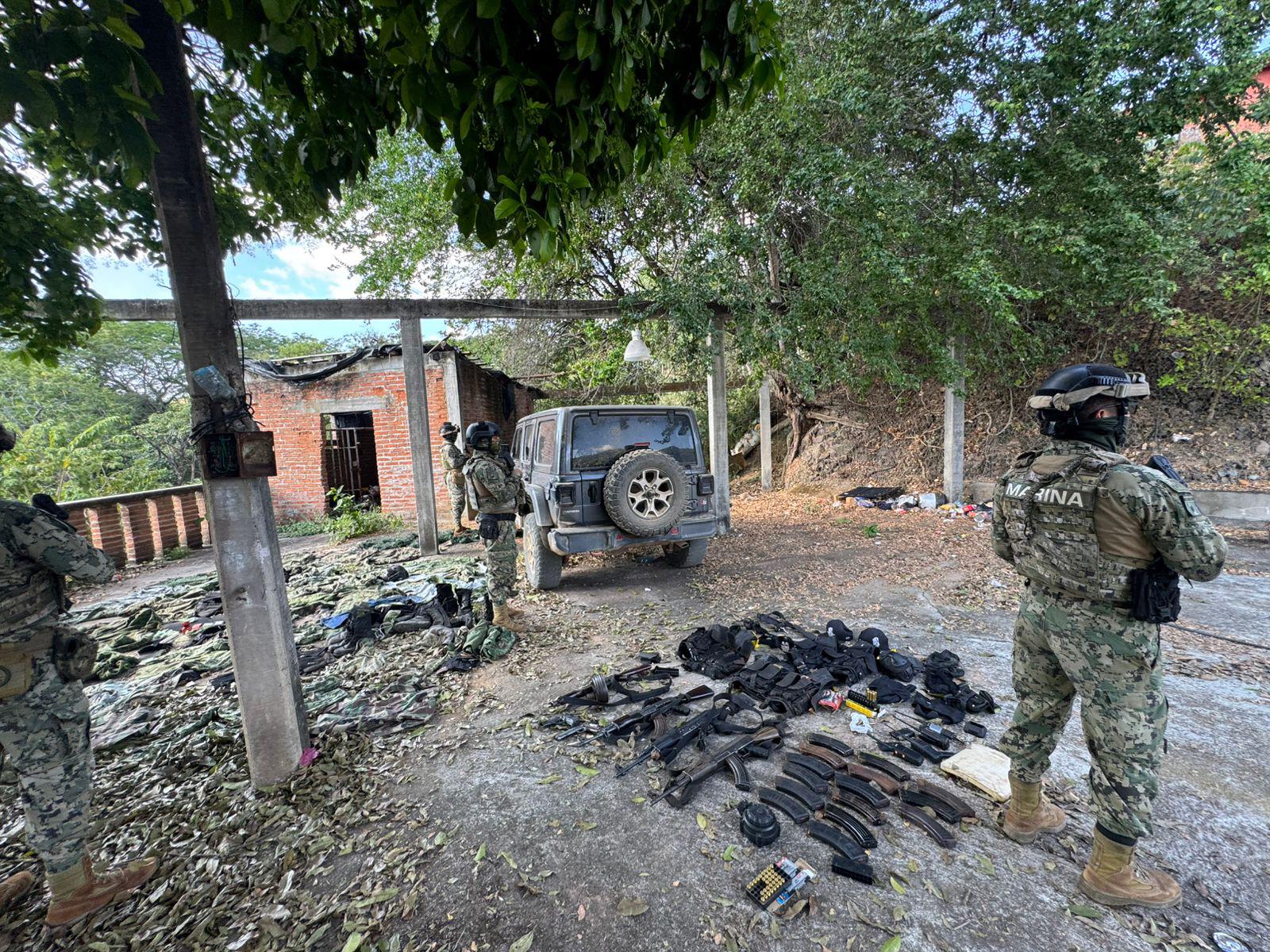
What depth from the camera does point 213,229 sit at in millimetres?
2428

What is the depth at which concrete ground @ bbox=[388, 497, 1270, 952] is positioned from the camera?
5.74 feet

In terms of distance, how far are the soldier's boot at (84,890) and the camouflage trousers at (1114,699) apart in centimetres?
368

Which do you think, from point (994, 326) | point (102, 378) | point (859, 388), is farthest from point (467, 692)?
point (102, 378)

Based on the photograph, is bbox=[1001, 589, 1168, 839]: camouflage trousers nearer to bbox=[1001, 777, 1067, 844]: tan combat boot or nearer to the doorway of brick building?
bbox=[1001, 777, 1067, 844]: tan combat boot

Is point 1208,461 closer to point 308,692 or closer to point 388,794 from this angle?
point 388,794

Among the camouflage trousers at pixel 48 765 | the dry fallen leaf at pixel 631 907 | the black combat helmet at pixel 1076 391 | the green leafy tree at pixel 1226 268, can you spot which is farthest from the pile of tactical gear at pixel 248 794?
the green leafy tree at pixel 1226 268

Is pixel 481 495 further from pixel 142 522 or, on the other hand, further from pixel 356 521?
pixel 142 522

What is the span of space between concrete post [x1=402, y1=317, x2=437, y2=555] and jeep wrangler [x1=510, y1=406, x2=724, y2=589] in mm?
Answer: 2060

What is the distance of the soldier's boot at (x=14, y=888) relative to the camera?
2.06 metres

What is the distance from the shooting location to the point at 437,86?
1614 millimetres

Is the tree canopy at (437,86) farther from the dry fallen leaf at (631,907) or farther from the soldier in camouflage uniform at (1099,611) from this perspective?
the dry fallen leaf at (631,907)

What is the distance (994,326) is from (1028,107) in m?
2.72

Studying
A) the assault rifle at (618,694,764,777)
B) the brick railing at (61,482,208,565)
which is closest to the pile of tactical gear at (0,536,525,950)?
the assault rifle at (618,694,764,777)

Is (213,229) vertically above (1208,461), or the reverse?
(213,229)
